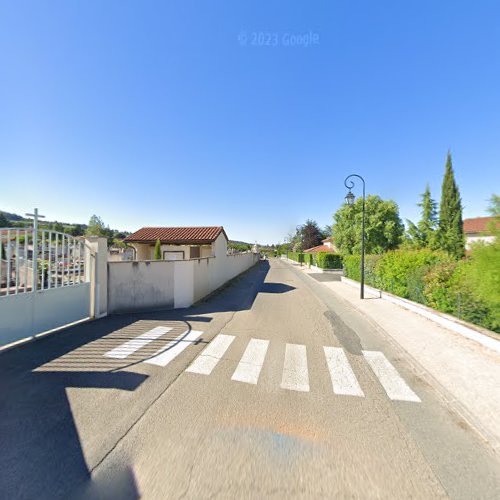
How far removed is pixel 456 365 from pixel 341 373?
232 centimetres

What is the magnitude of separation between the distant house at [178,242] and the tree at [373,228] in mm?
19112

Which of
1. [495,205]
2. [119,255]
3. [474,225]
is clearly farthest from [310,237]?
[495,205]

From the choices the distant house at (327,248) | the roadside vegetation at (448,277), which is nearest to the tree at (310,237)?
the distant house at (327,248)

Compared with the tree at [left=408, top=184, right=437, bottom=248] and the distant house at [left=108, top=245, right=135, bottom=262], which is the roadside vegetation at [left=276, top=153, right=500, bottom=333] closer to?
the tree at [left=408, top=184, right=437, bottom=248]

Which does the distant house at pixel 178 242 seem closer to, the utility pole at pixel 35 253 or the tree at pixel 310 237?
the utility pole at pixel 35 253

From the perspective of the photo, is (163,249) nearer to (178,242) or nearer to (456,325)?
(178,242)

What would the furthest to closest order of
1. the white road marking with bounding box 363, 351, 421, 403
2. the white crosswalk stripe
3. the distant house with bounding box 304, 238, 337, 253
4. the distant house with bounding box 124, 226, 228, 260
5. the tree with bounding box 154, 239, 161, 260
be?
the distant house with bounding box 304, 238, 337, 253
the tree with bounding box 154, 239, 161, 260
the distant house with bounding box 124, 226, 228, 260
the white crosswalk stripe
the white road marking with bounding box 363, 351, 421, 403

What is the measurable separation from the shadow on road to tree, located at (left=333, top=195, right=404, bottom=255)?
2873 cm

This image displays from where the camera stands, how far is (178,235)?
17.7 m

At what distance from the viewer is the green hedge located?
4.59m

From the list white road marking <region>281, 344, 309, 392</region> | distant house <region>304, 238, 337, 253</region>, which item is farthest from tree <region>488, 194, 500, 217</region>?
distant house <region>304, 238, 337, 253</region>

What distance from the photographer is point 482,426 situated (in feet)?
9.68

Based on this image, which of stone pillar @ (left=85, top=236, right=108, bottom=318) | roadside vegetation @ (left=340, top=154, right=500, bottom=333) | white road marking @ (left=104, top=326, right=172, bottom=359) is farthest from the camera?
stone pillar @ (left=85, top=236, right=108, bottom=318)

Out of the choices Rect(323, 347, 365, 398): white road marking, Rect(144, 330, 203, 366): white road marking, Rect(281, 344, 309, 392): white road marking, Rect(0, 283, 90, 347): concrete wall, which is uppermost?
Rect(0, 283, 90, 347): concrete wall
